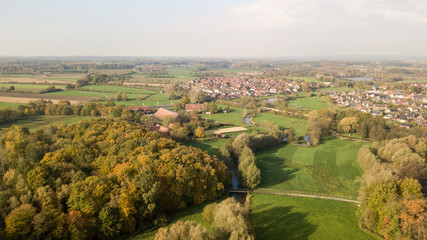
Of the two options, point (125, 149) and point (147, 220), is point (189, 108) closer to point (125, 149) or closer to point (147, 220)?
point (125, 149)

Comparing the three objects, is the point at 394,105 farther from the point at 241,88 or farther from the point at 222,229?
the point at 222,229

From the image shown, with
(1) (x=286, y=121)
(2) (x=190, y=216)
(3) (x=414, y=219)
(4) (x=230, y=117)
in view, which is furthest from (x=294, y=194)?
(4) (x=230, y=117)

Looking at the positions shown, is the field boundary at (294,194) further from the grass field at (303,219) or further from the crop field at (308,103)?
the crop field at (308,103)

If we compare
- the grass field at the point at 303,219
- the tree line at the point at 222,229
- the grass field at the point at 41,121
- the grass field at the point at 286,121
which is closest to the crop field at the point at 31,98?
the grass field at the point at 41,121

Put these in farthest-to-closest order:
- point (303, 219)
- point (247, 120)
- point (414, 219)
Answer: point (247, 120)
point (303, 219)
point (414, 219)

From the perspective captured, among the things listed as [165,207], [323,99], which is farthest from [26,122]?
[323,99]
